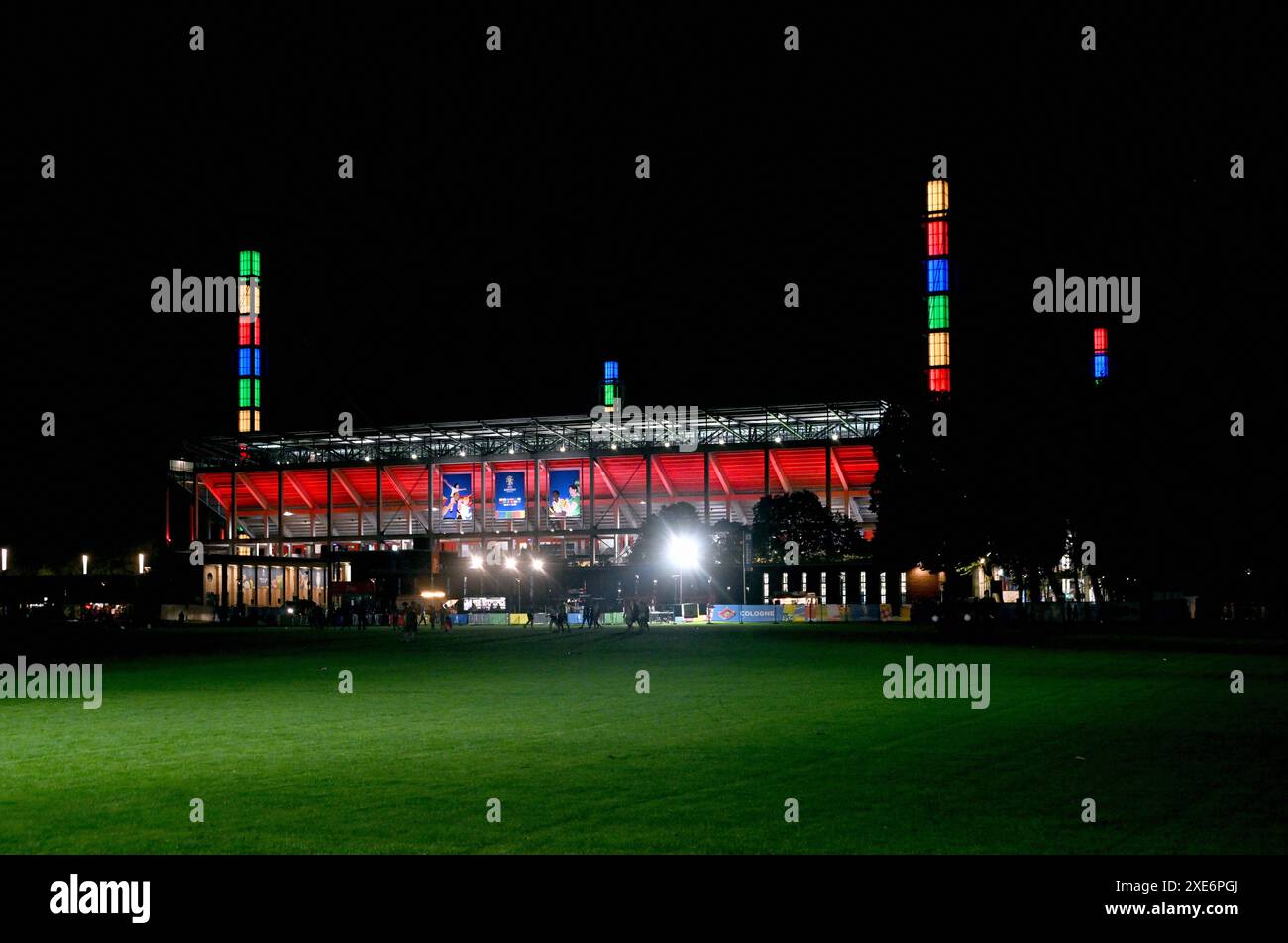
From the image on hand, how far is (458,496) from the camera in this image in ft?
464

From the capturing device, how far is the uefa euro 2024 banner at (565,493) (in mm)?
136125

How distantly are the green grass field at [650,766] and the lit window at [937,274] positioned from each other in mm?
121344

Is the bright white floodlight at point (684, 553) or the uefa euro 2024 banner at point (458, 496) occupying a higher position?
the uefa euro 2024 banner at point (458, 496)

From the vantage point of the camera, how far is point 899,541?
76.2 m

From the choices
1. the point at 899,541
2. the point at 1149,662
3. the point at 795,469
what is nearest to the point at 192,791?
the point at 1149,662

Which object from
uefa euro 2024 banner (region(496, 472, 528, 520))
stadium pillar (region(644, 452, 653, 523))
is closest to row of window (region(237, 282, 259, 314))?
uefa euro 2024 banner (region(496, 472, 528, 520))

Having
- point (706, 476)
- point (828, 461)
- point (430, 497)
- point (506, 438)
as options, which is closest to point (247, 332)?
point (430, 497)

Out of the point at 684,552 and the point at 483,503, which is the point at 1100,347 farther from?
the point at 483,503

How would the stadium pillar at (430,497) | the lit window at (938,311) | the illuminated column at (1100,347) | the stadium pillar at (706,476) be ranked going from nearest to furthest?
the stadium pillar at (706,476), the stadium pillar at (430,497), the lit window at (938,311), the illuminated column at (1100,347)

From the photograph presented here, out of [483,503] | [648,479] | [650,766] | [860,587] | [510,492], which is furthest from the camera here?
[483,503]

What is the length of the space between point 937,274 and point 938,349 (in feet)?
28.6

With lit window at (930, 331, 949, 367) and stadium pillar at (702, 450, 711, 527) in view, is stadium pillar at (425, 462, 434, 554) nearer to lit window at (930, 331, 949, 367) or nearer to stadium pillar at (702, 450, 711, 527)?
stadium pillar at (702, 450, 711, 527)

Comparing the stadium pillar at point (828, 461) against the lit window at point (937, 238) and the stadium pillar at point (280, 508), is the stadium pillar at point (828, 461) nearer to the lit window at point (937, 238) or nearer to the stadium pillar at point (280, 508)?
the lit window at point (937, 238)

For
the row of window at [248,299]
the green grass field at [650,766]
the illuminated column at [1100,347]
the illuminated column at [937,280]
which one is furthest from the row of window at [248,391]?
the green grass field at [650,766]
